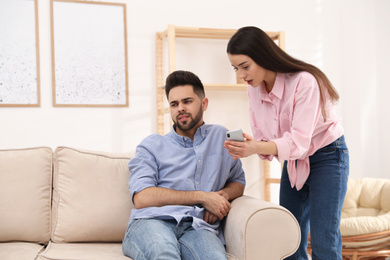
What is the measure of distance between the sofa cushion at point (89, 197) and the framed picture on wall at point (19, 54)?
90 cm

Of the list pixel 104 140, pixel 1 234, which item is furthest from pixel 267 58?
pixel 104 140

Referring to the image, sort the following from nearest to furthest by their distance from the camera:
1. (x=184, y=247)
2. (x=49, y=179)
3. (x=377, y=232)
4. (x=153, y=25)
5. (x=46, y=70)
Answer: (x=184, y=247)
(x=49, y=179)
(x=377, y=232)
(x=46, y=70)
(x=153, y=25)

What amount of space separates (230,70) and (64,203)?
1695 millimetres

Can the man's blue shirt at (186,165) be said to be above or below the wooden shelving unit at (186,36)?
below

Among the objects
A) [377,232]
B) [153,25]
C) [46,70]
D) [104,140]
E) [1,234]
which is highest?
[153,25]

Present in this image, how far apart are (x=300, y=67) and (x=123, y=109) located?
1602mm

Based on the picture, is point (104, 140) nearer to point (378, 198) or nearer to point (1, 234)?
point (1, 234)

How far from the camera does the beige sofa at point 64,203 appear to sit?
192 cm

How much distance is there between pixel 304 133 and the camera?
1590 millimetres

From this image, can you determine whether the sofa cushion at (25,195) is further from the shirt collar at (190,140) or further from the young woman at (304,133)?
the young woman at (304,133)

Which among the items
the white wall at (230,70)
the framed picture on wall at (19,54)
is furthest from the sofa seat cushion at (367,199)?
the framed picture on wall at (19,54)

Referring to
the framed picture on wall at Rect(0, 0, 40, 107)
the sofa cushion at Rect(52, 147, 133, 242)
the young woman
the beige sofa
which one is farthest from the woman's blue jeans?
the framed picture on wall at Rect(0, 0, 40, 107)

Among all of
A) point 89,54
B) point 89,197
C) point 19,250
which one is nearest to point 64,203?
point 89,197

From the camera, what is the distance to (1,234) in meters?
1.93
